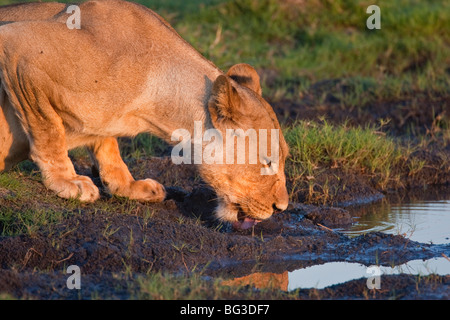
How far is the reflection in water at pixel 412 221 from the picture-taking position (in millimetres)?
5621

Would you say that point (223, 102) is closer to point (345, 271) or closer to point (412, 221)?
point (345, 271)

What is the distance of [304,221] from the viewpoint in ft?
19.2

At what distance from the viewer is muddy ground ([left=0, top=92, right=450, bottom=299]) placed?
4.06 m

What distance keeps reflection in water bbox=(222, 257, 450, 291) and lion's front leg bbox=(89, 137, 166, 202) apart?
4.98 ft

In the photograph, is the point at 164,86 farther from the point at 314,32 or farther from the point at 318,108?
the point at 314,32

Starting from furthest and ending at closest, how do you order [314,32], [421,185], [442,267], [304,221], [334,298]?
1. [314,32]
2. [421,185]
3. [304,221]
4. [442,267]
5. [334,298]

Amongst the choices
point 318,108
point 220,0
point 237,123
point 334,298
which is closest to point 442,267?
point 334,298

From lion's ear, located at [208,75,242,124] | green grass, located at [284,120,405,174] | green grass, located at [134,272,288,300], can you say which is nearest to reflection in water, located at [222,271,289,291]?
green grass, located at [134,272,288,300]

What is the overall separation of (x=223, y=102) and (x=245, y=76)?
22.3 inches

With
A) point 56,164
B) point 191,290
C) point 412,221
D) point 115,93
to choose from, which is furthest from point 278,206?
point 191,290

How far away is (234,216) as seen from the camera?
218 inches

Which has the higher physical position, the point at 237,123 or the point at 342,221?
the point at 237,123

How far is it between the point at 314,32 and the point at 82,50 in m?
6.62

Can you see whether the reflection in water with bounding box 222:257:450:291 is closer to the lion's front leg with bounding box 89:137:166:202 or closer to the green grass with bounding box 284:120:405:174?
the lion's front leg with bounding box 89:137:166:202
